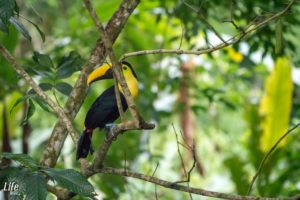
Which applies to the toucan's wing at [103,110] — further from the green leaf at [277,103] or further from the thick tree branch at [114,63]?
the green leaf at [277,103]

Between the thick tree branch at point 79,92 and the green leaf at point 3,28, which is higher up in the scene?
the green leaf at point 3,28

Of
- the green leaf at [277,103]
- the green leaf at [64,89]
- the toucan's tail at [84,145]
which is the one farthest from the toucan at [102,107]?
the green leaf at [277,103]

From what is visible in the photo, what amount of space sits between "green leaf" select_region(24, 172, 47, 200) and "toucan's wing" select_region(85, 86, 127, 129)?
0.49m

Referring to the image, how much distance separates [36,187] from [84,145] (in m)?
0.44

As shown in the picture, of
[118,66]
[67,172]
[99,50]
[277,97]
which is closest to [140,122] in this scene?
[118,66]

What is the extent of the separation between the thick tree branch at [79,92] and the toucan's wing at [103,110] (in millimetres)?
79

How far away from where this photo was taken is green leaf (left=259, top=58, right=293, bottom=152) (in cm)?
327

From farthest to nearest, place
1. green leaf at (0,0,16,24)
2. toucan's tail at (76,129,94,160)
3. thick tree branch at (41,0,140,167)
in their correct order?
thick tree branch at (41,0,140,167), toucan's tail at (76,129,94,160), green leaf at (0,0,16,24)

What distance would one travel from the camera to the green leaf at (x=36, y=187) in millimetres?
1516

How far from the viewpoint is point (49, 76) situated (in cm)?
234

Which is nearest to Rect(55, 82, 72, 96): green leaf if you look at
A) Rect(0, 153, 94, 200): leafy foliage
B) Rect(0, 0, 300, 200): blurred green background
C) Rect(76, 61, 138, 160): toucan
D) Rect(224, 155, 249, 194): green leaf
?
Rect(0, 0, 300, 200): blurred green background

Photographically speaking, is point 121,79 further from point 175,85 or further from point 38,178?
point 175,85

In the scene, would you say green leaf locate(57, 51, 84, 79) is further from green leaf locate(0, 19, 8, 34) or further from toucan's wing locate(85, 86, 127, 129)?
green leaf locate(0, 19, 8, 34)

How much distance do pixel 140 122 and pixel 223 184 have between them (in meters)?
3.69
